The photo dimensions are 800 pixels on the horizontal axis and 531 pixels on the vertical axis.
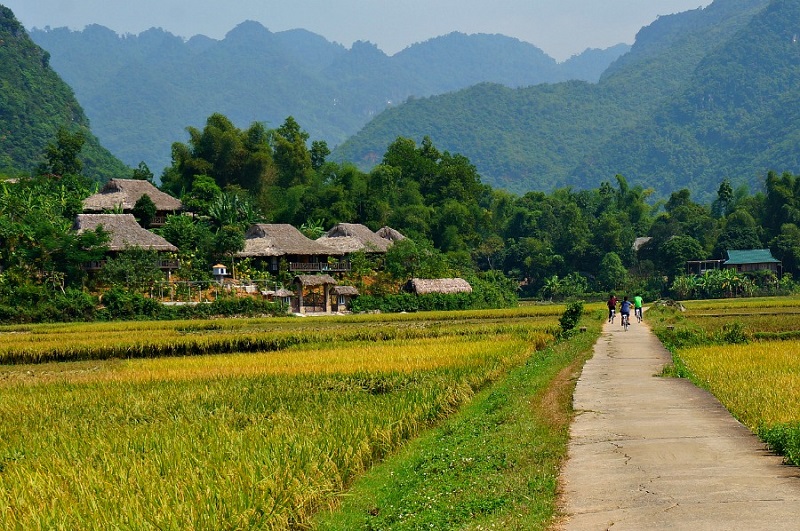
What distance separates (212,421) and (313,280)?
1486 inches

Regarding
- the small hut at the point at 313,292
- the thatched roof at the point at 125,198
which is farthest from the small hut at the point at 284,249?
the thatched roof at the point at 125,198

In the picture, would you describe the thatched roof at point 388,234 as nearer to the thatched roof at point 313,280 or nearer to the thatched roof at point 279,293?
the thatched roof at point 313,280

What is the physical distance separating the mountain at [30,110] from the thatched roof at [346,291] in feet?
132

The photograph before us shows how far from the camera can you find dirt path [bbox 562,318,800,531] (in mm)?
7277

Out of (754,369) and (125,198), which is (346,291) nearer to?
(125,198)

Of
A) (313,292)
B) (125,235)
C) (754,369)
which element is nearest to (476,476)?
(754,369)

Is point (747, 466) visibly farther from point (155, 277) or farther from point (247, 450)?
point (155, 277)

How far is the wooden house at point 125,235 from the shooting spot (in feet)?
158

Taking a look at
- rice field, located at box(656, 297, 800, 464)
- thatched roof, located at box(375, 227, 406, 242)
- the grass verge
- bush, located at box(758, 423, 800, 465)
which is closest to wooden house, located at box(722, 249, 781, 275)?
thatched roof, located at box(375, 227, 406, 242)

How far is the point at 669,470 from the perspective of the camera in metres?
8.74

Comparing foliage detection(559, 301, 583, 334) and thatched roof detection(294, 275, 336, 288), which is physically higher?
thatched roof detection(294, 275, 336, 288)

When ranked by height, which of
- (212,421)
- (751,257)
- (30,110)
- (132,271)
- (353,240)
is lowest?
(212,421)

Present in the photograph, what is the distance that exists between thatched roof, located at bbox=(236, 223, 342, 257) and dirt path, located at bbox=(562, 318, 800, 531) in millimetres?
40278

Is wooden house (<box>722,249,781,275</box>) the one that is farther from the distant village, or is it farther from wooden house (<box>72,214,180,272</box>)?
wooden house (<box>72,214,180,272</box>)
